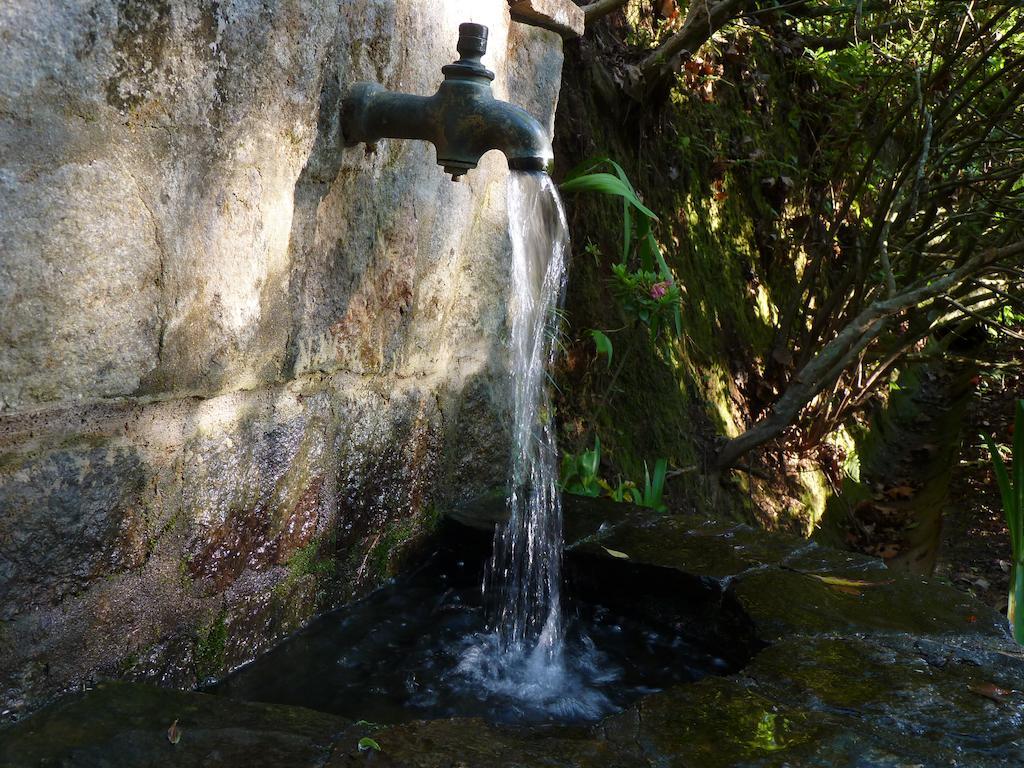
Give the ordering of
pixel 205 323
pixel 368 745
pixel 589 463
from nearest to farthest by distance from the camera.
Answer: pixel 368 745, pixel 205 323, pixel 589 463

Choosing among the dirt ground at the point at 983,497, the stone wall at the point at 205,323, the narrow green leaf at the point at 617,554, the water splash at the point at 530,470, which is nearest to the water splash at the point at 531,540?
the water splash at the point at 530,470

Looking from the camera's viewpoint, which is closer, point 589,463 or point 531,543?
point 531,543

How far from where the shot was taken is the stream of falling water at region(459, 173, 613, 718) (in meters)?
2.02

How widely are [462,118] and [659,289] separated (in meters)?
1.84

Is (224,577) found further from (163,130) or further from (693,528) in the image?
(693,528)

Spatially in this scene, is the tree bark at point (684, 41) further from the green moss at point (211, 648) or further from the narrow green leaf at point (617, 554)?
the green moss at point (211, 648)

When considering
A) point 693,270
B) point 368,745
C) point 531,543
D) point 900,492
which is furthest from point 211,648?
point 900,492

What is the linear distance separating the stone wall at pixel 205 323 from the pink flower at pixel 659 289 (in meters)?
1.19

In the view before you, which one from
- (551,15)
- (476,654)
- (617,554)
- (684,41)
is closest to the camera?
(476,654)

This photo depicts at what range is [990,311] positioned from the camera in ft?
18.4

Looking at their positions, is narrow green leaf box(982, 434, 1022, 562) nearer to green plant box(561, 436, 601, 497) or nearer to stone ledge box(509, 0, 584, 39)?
green plant box(561, 436, 601, 497)

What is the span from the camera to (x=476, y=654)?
7.02 feet

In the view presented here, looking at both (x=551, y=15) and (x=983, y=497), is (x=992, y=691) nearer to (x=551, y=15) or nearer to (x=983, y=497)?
(x=551, y=15)

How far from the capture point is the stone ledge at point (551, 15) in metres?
2.55
